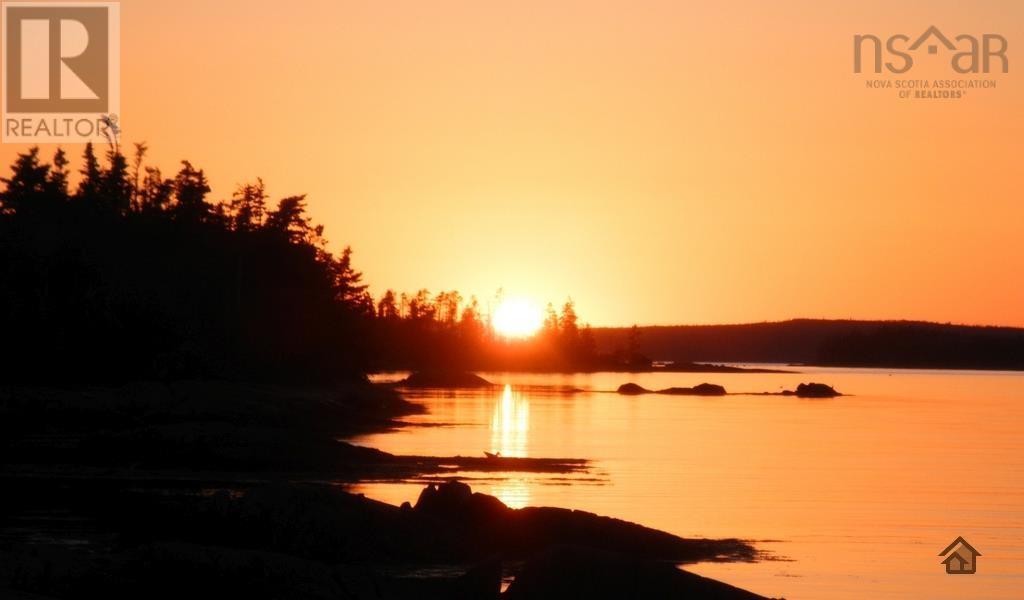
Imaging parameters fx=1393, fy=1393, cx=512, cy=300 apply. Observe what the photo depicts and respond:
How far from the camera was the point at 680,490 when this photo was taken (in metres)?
46.7

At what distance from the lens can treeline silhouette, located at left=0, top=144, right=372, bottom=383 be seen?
80938 millimetres

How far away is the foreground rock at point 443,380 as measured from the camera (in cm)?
17500

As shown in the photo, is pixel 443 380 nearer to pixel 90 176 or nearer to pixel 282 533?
pixel 90 176

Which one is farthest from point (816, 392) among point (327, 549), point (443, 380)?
point (327, 549)

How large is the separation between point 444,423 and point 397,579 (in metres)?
61.2

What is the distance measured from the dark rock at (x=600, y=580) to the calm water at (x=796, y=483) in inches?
225

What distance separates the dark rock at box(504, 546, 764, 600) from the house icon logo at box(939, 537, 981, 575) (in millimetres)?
11501

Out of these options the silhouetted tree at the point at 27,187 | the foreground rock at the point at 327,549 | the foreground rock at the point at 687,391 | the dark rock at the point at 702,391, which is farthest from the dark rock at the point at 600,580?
the dark rock at the point at 702,391

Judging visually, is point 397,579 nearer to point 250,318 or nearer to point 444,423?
point 444,423

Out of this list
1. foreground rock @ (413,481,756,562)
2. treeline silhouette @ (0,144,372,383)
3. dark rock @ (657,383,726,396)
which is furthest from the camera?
dark rock @ (657,383,726,396)

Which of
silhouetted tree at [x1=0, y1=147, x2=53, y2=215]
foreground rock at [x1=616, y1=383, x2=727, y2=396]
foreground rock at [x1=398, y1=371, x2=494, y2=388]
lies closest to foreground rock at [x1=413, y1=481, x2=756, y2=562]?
silhouetted tree at [x1=0, y1=147, x2=53, y2=215]

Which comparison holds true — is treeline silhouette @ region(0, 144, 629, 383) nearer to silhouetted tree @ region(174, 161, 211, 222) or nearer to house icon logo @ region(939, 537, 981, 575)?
silhouetted tree @ region(174, 161, 211, 222)

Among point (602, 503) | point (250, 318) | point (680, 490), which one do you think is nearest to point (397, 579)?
point (602, 503)

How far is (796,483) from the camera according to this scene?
169 ft
